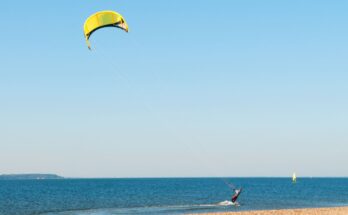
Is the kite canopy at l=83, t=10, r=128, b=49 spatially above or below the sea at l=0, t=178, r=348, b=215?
above

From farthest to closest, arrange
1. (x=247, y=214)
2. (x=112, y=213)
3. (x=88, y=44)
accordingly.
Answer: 1. (x=112, y=213)
2. (x=247, y=214)
3. (x=88, y=44)

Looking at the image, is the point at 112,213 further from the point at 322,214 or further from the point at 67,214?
the point at 322,214

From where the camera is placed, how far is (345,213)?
36.5 metres

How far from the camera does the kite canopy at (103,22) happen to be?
24433mm

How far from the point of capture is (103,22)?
2478 cm

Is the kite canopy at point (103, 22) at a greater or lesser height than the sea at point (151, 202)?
greater

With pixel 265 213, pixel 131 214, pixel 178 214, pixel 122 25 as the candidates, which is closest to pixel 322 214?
pixel 265 213

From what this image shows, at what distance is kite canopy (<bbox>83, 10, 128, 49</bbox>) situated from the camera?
2443 cm

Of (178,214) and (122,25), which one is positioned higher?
(122,25)

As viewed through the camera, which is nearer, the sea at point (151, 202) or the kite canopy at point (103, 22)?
the kite canopy at point (103, 22)

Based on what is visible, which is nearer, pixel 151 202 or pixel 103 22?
pixel 103 22

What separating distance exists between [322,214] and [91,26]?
66.4ft

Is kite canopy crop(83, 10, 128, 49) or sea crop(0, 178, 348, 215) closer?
kite canopy crop(83, 10, 128, 49)

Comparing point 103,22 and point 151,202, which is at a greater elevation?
point 103,22
